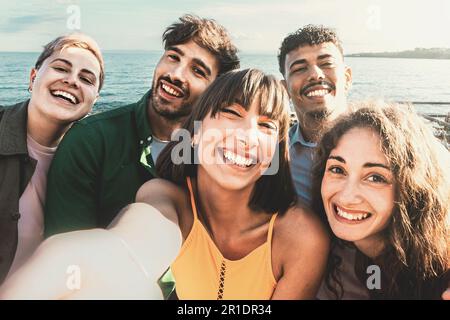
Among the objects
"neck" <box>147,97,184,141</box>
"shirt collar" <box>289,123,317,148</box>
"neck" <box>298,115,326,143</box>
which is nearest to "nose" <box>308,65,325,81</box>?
"neck" <box>298,115,326,143</box>

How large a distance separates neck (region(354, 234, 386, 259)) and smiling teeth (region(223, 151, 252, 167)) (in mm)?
800

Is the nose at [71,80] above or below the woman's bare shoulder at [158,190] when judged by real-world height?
above

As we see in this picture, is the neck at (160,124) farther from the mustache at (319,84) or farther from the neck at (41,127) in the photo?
the mustache at (319,84)

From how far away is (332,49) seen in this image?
389 centimetres

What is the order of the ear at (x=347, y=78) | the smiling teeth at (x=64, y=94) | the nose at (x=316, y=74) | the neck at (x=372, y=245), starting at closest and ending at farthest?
the neck at (x=372, y=245) → the smiling teeth at (x=64, y=94) → the nose at (x=316, y=74) → the ear at (x=347, y=78)

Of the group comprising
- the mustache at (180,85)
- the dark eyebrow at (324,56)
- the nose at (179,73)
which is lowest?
the mustache at (180,85)

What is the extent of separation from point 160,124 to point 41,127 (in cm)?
84

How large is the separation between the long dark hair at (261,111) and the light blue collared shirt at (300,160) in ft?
3.23

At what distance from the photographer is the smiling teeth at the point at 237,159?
2.28 meters

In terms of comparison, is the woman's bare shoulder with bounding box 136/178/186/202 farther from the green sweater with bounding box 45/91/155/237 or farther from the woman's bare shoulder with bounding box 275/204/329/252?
the woman's bare shoulder with bounding box 275/204/329/252

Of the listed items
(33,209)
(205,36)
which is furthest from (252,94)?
(33,209)

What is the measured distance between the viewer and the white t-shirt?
271cm

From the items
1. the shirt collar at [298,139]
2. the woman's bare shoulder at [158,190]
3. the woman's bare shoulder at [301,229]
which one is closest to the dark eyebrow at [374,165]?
the woman's bare shoulder at [301,229]
